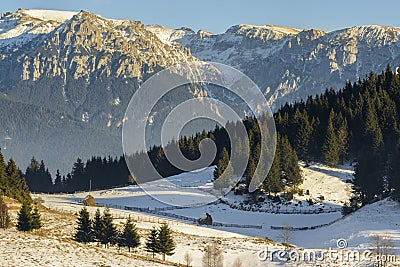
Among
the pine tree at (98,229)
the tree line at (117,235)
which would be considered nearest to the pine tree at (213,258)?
the tree line at (117,235)

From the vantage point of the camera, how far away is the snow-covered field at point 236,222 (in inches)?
2216

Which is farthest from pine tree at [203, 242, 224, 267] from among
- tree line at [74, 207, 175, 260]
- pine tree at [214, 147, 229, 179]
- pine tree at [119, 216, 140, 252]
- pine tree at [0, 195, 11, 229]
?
pine tree at [214, 147, 229, 179]

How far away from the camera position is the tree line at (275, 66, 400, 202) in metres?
108

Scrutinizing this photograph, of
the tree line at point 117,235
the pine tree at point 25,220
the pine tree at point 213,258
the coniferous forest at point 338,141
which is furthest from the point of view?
the coniferous forest at point 338,141

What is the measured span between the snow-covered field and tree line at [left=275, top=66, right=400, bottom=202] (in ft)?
15.2

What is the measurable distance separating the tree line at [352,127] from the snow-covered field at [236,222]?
4.64m

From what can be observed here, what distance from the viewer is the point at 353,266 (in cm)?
5575

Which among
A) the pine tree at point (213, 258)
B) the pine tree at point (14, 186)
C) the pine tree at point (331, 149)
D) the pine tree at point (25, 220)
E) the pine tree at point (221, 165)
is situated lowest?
the pine tree at point (213, 258)

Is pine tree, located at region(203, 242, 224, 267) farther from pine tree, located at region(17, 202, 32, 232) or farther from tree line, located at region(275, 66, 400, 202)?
tree line, located at region(275, 66, 400, 202)

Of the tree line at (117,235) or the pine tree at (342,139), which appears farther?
the pine tree at (342,139)

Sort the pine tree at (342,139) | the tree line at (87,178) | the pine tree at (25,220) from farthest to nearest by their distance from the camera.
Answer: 1. the tree line at (87,178)
2. the pine tree at (342,139)
3. the pine tree at (25,220)

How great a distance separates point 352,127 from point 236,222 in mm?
36394

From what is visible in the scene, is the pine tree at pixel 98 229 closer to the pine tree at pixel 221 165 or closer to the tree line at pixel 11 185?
the tree line at pixel 11 185

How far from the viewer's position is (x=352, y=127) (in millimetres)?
119625
